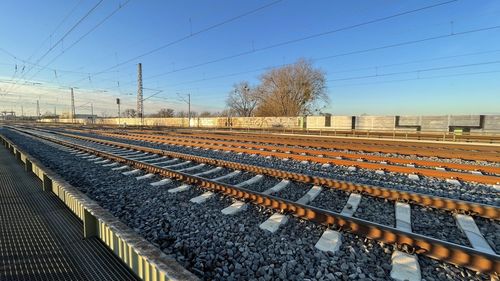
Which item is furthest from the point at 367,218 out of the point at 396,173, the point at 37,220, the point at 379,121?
the point at 379,121

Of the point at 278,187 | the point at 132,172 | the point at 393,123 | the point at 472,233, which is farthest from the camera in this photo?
the point at 393,123

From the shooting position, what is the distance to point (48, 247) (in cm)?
415

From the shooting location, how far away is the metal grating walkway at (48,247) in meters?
3.50

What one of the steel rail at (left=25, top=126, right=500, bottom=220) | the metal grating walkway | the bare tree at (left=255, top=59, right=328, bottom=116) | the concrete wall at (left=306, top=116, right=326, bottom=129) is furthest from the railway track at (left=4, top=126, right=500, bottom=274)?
the bare tree at (left=255, top=59, right=328, bottom=116)

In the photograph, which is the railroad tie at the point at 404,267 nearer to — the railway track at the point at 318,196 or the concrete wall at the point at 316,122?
the railway track at the point at 318,196

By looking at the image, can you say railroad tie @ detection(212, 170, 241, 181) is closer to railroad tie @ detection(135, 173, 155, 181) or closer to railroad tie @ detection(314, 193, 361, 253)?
railroad tie @ detection(135, 173, 155, 181)

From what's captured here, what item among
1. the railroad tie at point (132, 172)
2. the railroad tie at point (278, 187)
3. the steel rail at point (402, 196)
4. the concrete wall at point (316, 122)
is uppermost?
the concrete wall at point (316, 122)

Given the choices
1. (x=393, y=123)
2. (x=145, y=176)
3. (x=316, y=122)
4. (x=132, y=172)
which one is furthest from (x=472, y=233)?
(x=316, y=122)

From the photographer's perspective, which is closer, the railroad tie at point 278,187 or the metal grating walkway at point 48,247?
the metal grating walkway at point 48,247

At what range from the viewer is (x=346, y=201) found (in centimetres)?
634

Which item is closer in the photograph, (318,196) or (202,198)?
(202,198)

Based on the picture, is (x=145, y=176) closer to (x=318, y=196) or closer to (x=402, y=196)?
(x=318, y=196)

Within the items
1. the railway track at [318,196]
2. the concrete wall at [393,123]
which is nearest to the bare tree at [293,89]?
the concrete wall at [393,123]

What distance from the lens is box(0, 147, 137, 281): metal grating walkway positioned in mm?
3502
